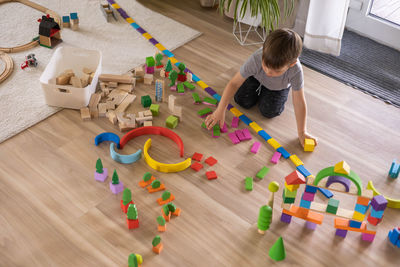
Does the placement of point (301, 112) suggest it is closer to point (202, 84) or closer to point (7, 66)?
point (202, 84)

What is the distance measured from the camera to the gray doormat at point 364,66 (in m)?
2.37

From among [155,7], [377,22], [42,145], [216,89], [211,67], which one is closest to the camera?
[42,145]

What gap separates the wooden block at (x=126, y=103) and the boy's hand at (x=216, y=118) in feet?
1.29

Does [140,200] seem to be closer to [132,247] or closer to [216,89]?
[132,247]

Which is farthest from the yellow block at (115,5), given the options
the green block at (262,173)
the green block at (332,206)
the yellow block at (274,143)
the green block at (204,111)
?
the green block at (332,206)

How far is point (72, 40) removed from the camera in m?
2.54

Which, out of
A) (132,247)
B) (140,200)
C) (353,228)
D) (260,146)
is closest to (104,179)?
(140,200)

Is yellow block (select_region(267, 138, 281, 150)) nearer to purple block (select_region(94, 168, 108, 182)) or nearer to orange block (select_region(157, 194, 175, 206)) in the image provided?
orange block (select_region(157, 194, 175, 206))

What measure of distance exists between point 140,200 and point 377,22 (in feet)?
5.94

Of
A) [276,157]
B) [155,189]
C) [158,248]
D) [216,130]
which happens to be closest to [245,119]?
[216,130]

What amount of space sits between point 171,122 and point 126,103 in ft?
0.88

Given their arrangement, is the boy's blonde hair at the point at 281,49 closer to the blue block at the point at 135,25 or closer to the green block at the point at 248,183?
the green block at the point at 248,183

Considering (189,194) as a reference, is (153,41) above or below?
above

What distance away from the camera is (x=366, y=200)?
1.51 m
